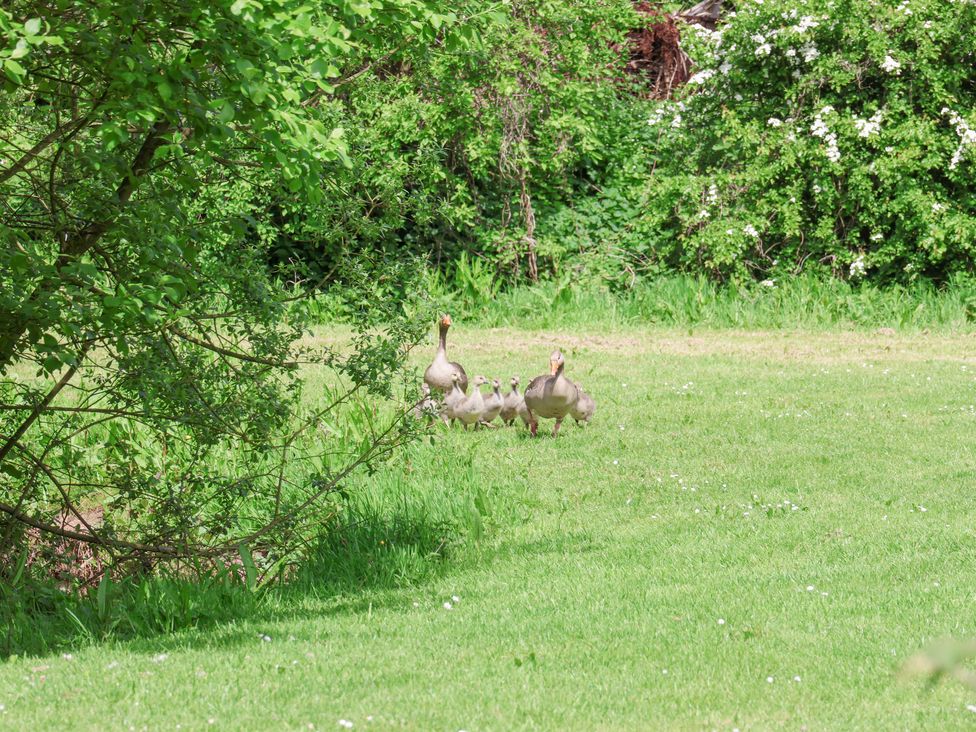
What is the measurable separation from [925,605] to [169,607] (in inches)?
151

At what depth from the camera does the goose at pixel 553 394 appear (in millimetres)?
10211

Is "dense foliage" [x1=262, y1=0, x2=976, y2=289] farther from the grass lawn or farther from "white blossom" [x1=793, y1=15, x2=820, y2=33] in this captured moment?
the grass lawn

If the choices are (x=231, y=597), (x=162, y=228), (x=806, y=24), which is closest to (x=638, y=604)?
(x=231, y=597)

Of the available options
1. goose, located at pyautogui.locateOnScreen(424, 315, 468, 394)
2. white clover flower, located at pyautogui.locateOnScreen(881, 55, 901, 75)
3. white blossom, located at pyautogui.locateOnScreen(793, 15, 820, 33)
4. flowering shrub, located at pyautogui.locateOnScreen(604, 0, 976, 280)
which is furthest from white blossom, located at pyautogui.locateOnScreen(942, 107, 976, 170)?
goose, located at pyautogui.locateOnScreen(424, 315, 468, 394)

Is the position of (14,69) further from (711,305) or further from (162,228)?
(711,305)

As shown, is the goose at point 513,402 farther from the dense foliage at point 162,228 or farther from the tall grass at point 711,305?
the tall grass at point 711,305

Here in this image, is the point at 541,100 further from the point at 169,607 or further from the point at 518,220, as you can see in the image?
the point at 169,607

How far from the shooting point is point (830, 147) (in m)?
16.7

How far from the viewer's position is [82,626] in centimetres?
628

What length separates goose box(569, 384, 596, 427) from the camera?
421 inches

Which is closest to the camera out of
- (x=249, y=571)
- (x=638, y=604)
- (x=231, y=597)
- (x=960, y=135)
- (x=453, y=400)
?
(x=638, y=604)

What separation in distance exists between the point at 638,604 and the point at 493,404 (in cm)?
480

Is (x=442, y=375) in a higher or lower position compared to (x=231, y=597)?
higher

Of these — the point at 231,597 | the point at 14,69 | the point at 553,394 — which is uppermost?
the point at 14,69
